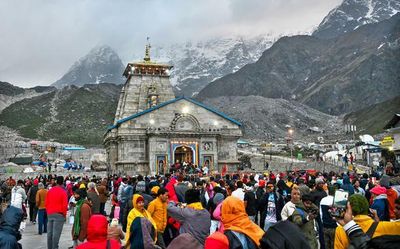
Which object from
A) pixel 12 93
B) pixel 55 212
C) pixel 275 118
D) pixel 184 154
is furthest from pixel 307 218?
pixel 12 93

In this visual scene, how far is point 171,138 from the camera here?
119 ft

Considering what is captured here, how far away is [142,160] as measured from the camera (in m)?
35.9

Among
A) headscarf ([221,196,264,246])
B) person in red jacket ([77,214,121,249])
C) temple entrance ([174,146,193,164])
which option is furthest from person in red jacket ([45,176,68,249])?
temple entrance ([174,146,193,164])

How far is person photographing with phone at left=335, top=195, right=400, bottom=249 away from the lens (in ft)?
12.4

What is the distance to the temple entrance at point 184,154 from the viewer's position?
1468 inches

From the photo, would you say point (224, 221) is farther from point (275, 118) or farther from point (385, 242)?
point (275, 118)

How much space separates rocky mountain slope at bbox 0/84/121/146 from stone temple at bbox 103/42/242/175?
53.1m

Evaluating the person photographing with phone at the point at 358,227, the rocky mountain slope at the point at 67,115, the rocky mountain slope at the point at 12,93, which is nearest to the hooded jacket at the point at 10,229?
the person photographing with phone at the point at 358,227

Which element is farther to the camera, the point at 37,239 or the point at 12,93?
the point at 12,93

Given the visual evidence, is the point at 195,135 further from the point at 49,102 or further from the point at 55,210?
the point at 49,102

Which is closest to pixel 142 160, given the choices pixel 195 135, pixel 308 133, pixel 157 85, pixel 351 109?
pixel 195 135

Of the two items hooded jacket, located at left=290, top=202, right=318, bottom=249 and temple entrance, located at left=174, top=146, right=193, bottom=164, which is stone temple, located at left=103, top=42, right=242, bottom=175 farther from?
hooded jacket, located at left=290, top=202, right=318, bottom=249

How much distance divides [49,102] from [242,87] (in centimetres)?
10216

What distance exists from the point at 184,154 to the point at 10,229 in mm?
33037
